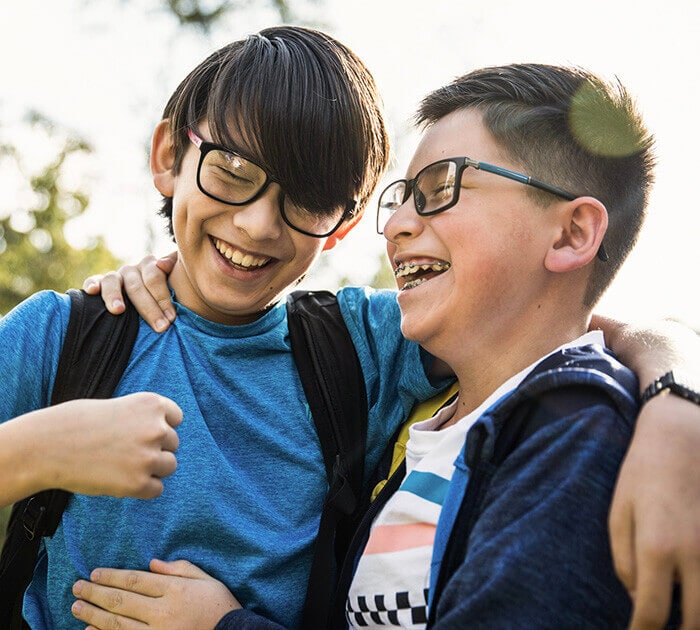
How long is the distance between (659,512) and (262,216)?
1512 millimetres

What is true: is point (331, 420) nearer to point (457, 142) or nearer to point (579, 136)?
point (457, 142)

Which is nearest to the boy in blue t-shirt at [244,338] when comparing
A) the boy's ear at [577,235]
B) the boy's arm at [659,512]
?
the boy's ear at [577,235]

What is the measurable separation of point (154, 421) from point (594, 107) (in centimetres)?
167

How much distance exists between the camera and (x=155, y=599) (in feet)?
7.04

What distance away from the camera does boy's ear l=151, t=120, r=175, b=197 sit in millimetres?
2828

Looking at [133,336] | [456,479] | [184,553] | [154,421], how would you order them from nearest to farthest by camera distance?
[154,421] < [456,479] < [184,553] < [133,336]

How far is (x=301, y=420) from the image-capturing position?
101 inches

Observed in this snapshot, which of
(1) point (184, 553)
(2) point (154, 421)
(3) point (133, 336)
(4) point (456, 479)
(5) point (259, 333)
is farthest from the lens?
(5) point (259, 333)

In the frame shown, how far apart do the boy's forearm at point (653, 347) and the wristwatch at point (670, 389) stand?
53 millimetres

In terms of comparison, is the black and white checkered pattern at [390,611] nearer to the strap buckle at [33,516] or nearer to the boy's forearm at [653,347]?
the boy's forearm at [653,347]

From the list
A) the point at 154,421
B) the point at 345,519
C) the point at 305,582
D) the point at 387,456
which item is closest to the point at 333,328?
the point at 387,456

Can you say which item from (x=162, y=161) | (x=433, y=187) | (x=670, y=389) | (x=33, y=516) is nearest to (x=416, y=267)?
(x=433, y=187)

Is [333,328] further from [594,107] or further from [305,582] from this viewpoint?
[594,107]

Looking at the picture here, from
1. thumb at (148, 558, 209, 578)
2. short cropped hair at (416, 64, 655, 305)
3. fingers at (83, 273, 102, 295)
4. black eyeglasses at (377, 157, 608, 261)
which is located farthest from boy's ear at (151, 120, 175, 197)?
thumb at (148, 558, 209, 578)
